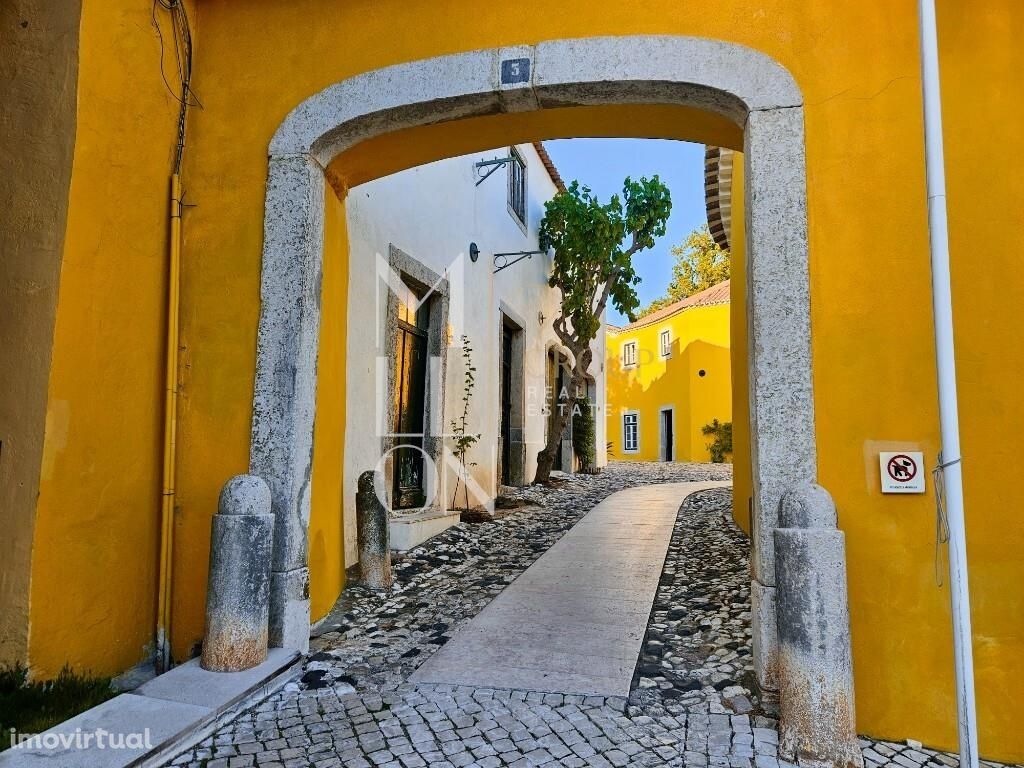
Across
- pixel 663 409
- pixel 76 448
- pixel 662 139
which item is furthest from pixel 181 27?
pixel 663 409

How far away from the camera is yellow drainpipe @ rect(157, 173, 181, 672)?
310cm

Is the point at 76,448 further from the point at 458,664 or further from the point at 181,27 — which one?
the point at 181,27

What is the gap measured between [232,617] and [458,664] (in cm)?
103

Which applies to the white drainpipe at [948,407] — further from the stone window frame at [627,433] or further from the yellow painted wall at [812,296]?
the stone window frame at [627,433]

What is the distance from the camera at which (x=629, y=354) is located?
76.6 ft

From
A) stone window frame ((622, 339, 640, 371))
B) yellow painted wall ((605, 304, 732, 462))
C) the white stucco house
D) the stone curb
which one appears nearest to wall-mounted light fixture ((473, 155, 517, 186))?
the white stucco house

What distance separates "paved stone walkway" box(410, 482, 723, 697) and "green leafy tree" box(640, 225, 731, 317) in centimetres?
2035

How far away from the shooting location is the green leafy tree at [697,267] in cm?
2435

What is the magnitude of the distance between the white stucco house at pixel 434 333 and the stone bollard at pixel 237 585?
170 centimetres

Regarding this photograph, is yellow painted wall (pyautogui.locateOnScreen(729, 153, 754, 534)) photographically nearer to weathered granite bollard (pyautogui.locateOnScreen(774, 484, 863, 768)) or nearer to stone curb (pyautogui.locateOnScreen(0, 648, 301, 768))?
weathered granite bollard (pyautogui.locateOnScreen(774, 484, 863, 768))

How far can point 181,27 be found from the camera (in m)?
3.28

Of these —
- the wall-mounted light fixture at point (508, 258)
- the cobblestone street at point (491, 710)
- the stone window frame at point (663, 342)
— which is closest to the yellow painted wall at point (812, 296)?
the cobblestone street at point (491, 710)

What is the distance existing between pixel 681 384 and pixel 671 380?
643mm

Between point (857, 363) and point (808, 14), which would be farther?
point (808, 14)
